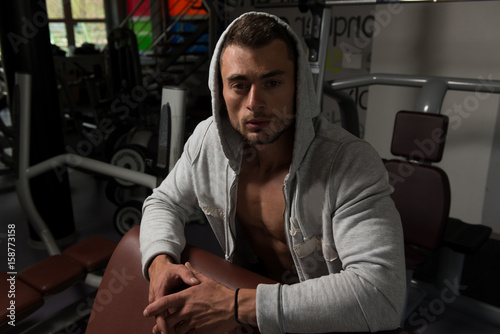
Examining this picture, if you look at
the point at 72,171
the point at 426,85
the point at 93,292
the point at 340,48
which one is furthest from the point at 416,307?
the point at 72,171

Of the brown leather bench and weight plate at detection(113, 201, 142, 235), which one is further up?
the brown leather bench

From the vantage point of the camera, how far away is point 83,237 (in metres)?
2.54

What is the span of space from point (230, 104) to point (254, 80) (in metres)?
0.10

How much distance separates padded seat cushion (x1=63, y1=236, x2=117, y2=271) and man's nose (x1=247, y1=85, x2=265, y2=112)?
3.54ft

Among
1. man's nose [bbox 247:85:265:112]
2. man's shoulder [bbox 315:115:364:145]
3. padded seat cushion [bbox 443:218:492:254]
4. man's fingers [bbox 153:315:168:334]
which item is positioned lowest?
padded seat cushion [bbox 443:218:492:254]

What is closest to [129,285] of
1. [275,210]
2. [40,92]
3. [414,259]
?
[275,210]

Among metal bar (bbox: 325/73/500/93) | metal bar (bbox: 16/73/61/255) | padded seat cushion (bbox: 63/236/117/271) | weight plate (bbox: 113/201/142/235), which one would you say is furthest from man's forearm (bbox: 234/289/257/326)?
weight plate (bbox: 113/201/142/235)

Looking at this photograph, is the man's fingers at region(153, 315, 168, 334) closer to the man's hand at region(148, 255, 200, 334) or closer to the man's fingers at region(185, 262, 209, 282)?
the man's hand at region(148, 255, 200, 334)

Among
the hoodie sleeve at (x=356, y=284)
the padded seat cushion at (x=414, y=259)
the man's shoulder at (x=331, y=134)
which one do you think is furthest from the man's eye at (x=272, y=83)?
the padded seat cushion at (x=414, y=259)

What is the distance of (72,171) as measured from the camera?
3725mm

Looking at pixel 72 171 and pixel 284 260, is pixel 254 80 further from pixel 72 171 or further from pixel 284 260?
pixel 72 171

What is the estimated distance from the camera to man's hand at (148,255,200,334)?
2.74 feet

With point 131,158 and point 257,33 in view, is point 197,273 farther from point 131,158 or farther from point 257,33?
point 131,158

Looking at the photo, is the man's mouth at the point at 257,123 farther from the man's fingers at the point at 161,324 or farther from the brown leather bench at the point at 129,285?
the man's fingers at the point at 161,324
